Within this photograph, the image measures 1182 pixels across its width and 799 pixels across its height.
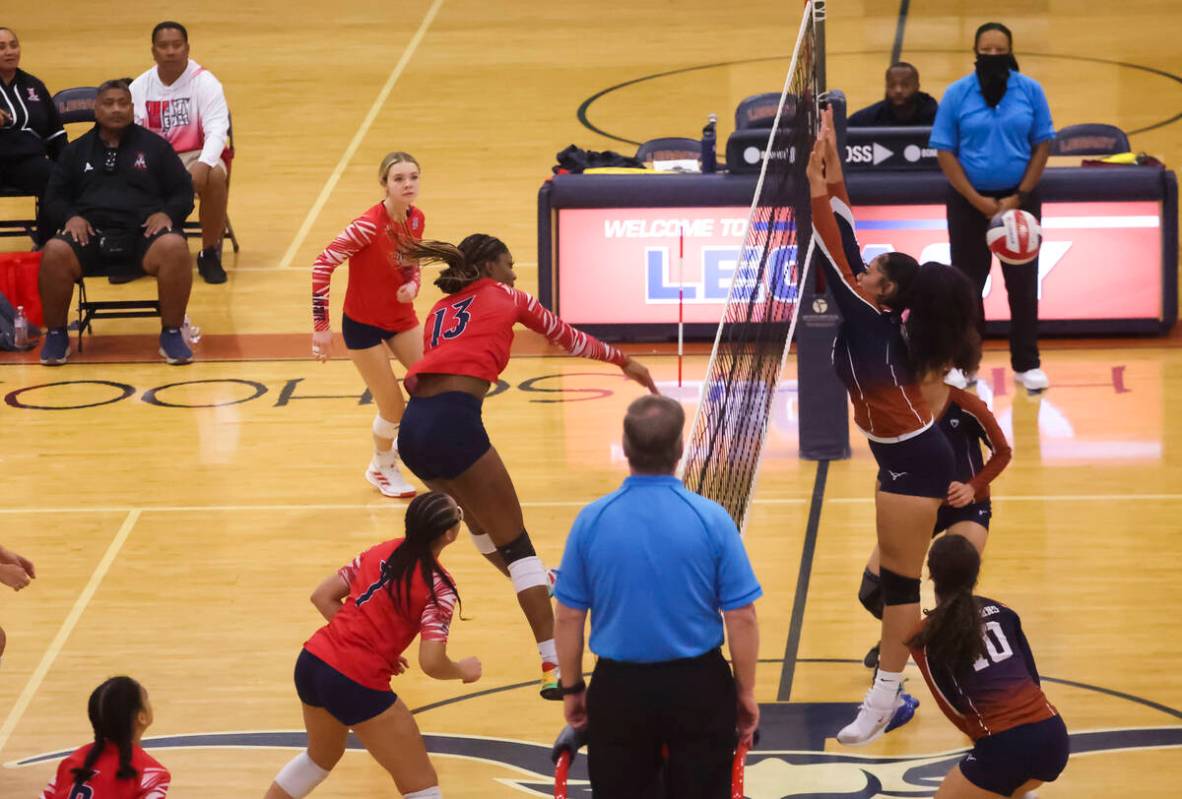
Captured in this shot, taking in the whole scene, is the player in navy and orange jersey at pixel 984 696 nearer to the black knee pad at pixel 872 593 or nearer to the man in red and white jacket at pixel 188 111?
the black knee pad at pixel 872 593

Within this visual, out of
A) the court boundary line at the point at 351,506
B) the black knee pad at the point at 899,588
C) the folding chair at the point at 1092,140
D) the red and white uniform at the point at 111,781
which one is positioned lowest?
the court boundary line at the point at 351,506

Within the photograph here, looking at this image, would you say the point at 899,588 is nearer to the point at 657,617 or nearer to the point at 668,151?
the point at 657,617

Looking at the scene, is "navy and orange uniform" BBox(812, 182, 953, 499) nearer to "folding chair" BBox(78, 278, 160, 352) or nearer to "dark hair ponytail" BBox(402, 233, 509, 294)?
"dark hair ponytail" BBox(402, 233, 509, 294)

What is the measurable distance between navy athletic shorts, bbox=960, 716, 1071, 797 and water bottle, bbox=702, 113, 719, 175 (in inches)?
277

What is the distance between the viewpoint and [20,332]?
13055 mm

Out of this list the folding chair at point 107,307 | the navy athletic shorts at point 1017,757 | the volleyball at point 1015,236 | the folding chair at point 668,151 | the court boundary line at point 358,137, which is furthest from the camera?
the court boundary line at point 358,137

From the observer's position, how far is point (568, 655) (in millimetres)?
5152

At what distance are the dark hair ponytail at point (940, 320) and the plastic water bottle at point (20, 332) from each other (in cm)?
795

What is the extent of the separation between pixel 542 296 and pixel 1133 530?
4517mm

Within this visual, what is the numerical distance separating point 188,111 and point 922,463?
342 inches

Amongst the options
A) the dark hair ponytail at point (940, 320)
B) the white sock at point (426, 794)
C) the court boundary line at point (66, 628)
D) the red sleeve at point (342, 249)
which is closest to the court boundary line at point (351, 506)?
the court boundary line at point (66, 628)

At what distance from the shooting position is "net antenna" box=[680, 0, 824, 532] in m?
8.59

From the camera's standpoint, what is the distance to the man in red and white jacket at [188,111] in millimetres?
14055

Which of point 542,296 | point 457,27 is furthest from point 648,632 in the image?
point 457,27
